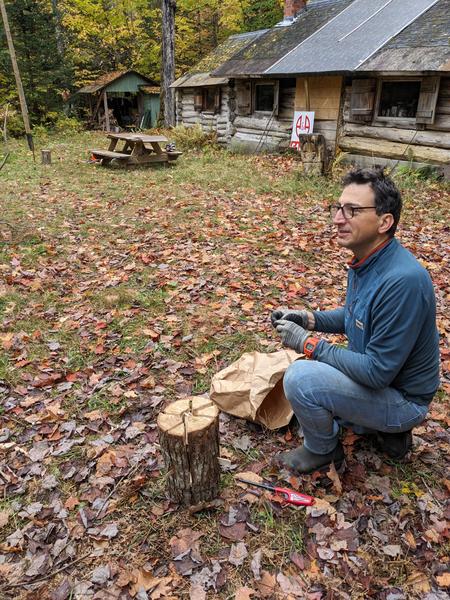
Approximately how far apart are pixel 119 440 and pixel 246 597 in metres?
1.46

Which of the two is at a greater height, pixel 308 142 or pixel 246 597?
pixel 308 142

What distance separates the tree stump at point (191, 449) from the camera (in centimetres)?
246

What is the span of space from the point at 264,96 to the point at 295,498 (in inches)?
600

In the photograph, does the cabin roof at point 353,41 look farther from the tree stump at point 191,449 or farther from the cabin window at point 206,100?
the tree stump at point 191,449

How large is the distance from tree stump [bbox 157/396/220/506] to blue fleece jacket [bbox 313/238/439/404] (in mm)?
787

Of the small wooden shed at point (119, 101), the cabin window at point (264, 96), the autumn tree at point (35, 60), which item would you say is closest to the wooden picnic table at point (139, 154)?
the cabin window at point (264, 96)

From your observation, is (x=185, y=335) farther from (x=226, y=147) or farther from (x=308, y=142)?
(x=226, y=147)

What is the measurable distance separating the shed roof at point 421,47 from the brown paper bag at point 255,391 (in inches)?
352

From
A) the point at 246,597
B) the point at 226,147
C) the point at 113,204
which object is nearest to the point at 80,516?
the point at 246,597

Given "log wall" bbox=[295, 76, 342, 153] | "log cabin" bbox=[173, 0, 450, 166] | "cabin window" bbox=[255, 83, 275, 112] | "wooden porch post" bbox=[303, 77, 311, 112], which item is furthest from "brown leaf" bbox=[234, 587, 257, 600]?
"cabin window" bbox=[255, 83, 275, 112]

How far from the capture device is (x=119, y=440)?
3.25 metres

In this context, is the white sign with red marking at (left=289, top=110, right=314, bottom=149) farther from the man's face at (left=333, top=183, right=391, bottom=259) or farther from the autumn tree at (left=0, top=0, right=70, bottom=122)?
the autumn tree at (left=0, top=0, right=70, bottom=122)

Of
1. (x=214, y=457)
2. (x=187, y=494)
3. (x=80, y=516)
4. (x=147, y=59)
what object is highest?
(x=147, y=59)

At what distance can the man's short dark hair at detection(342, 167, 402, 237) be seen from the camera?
2.36 m
